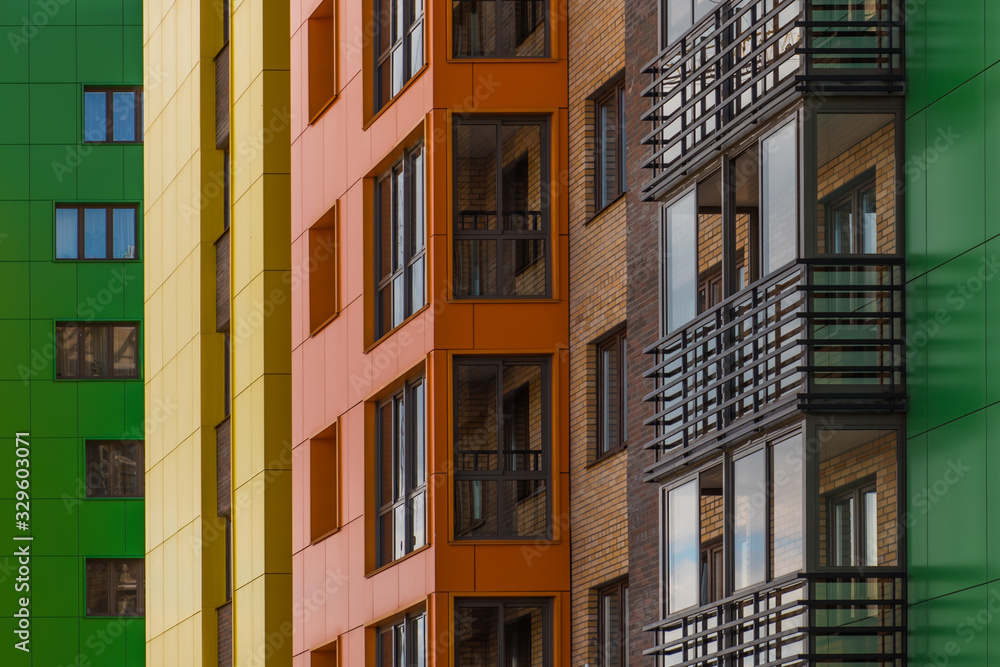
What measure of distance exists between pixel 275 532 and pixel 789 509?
18.2 meters

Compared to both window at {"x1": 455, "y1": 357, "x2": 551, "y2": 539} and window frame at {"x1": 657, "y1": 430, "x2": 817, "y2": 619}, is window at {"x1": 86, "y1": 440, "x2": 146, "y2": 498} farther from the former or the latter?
window frame at {"x1": 657, "y1": 430, "x2": 817, "y2": 619}

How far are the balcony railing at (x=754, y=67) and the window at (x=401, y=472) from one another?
6.47 m

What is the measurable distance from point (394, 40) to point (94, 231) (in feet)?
89.7

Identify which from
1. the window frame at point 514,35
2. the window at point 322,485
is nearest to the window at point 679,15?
the window frame at point 514,35

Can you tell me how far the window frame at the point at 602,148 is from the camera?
2712cm

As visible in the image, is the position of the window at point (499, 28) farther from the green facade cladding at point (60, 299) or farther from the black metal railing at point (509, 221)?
the green facade cladding at point (60, 299)

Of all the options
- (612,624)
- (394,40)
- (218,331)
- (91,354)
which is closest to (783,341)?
(612,624)

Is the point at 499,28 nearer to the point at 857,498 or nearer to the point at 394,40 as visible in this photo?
the point at 394,40

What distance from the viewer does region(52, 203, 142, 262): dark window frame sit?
185 ft

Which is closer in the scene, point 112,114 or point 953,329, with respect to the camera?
point 953,329

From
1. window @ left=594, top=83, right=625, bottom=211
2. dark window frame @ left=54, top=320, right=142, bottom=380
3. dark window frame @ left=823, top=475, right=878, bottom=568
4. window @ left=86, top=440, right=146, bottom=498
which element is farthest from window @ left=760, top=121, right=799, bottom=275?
dark window frame @ left=54, top=320, right=142, bottom=380

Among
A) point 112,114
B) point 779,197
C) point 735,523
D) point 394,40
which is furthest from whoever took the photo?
point 112,114

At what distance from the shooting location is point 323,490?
33.6m

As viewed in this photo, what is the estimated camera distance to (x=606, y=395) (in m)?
27.0
